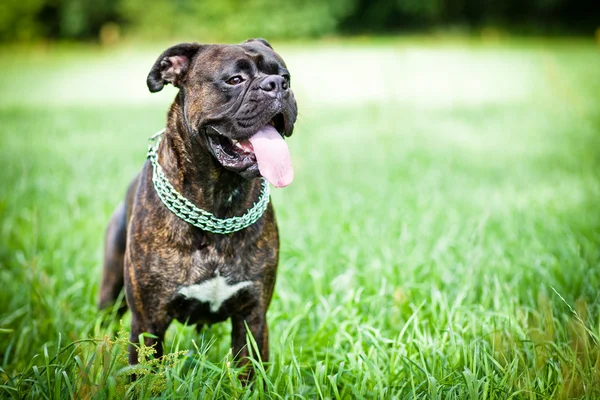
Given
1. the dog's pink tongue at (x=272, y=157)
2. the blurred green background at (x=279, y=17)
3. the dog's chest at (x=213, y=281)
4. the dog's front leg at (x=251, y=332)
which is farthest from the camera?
the blurred green background at (x=279, y=17)

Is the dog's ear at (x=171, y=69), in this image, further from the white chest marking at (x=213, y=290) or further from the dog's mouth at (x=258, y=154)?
the white chest marking at (x=213, y=290)

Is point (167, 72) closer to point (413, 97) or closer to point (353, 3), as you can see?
point (413, 97)

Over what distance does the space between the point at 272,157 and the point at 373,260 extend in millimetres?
1706

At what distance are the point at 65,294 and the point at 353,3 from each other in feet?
101

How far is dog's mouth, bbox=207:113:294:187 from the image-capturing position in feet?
7.97

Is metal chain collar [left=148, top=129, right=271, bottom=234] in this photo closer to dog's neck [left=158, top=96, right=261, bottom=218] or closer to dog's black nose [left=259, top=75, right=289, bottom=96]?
dog's neck [left=158, top=96, right=261, bottom=218]

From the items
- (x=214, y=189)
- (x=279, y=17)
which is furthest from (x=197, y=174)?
(x=279, y=17)

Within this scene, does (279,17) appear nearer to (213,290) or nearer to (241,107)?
(241,107)

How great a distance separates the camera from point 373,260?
3.94 m

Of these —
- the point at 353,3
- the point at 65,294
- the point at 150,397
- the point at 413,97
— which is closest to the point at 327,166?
the point at 65,294

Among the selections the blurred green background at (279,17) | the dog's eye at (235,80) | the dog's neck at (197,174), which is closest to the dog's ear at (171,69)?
the dog's neck at (197,174)

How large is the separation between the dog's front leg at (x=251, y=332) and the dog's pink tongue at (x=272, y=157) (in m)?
0.64

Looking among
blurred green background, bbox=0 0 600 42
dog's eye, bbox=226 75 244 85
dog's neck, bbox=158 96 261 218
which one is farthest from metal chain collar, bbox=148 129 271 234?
blurred green background, bbox=0 0 600 42

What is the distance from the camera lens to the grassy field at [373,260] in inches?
96.0
